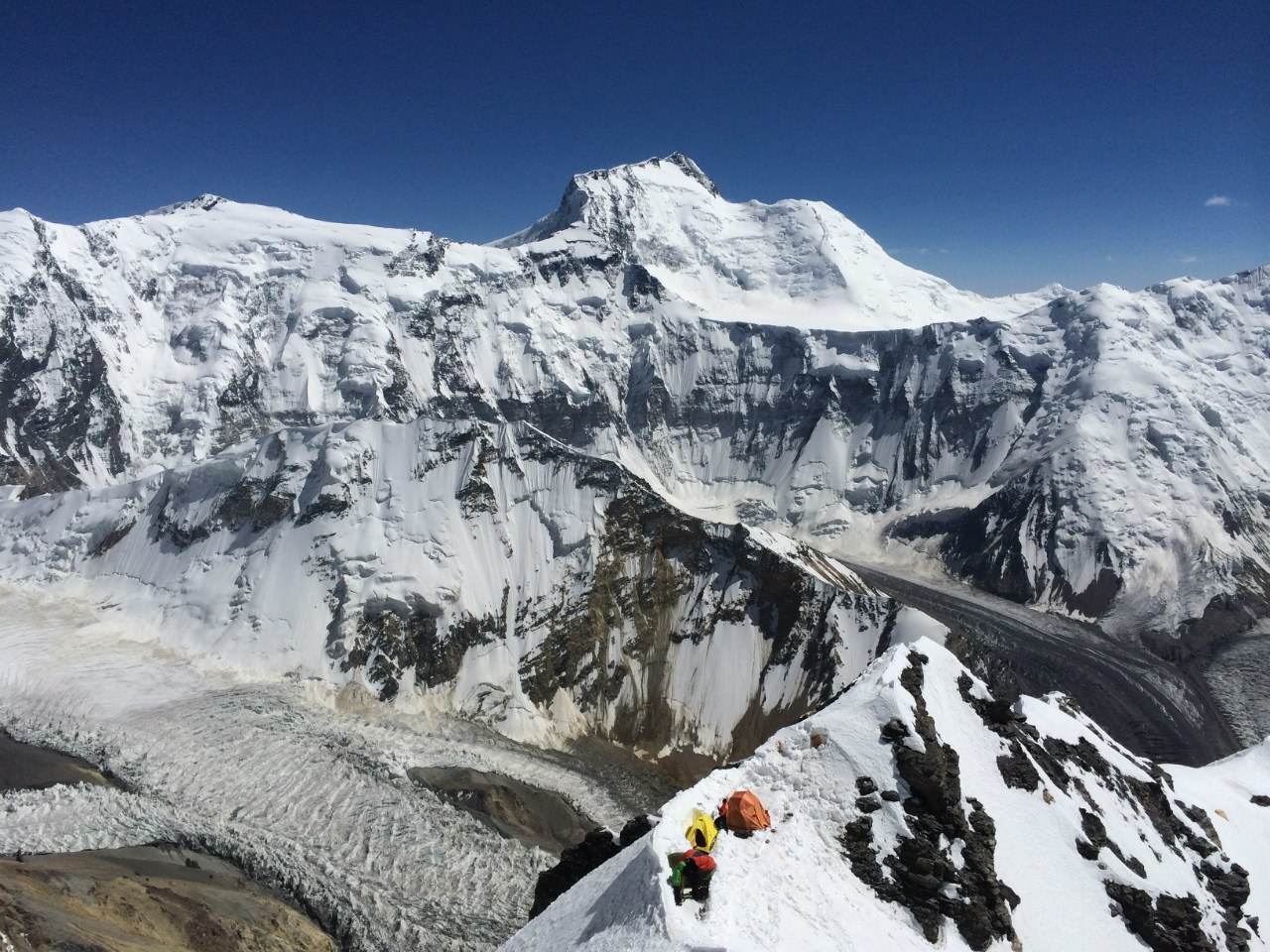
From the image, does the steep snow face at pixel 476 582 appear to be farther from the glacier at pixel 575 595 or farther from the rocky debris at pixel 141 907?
the rocky debris at pixel 141 907

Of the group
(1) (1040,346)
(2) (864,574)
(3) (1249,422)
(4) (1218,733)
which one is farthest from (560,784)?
(3) (1249,422)

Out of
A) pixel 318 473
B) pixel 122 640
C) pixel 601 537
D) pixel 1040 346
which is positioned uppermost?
pixel 1040 346

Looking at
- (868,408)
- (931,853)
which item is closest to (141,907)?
(931,853)

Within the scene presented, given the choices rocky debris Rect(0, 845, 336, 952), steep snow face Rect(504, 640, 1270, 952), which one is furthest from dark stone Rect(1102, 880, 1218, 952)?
rocky debris Rect(0, 845, 336, 952)

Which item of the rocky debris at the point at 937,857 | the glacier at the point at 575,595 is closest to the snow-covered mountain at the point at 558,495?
the glacier at the point at 575,595

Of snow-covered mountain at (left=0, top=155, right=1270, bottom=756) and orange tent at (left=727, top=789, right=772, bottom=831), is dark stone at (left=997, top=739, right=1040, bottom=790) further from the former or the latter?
snow-covered mountain at (left=0, top=155, right=1270, bottom=756)

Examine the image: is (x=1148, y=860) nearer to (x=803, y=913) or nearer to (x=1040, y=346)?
(x=803, y=913)

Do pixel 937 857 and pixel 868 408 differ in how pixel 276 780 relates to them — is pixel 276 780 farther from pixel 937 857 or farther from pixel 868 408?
pixel 868 408
